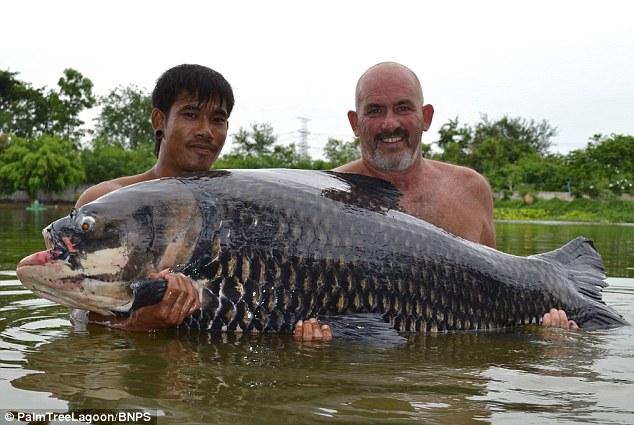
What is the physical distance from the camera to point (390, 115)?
5160mm

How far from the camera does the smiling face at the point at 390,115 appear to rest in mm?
5160

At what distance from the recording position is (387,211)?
4.27m

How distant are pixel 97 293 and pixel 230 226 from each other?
2.37 ft

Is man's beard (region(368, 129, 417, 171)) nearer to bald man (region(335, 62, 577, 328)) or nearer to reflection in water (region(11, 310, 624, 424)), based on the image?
bald man (region(335, 62, 577, 328))

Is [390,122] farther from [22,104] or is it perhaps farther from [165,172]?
[22,104]

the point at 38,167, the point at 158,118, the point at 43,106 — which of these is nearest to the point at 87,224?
the point at 158,118

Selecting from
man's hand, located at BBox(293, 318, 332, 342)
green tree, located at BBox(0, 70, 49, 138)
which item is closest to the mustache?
man's hand, located at BBox(293, 318, 332, 342)

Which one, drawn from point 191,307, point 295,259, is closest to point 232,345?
point 191,307

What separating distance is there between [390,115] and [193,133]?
1.34 meters

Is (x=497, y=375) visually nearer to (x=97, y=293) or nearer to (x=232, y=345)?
(x=232, y=345)

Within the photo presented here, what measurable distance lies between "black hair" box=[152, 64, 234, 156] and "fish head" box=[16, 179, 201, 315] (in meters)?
1.57

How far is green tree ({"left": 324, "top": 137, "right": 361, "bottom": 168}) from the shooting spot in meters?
61.1

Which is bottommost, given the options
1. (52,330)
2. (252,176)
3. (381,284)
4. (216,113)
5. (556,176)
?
(52,330)

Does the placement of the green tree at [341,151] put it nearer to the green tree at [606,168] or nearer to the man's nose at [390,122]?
the green tree at [606,168]
